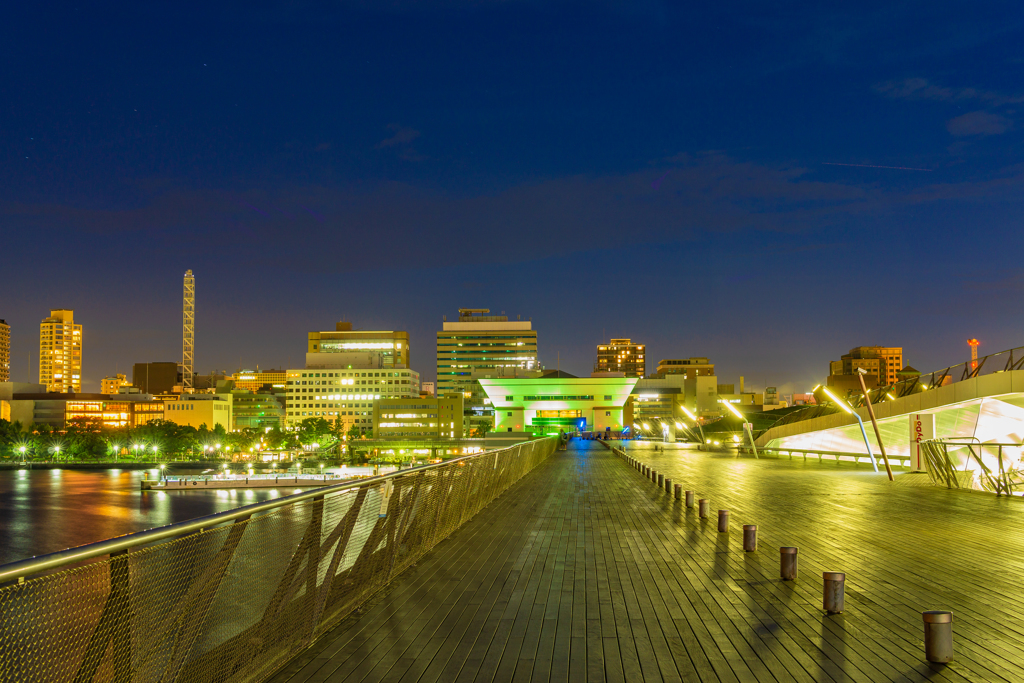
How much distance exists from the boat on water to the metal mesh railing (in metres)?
93.2

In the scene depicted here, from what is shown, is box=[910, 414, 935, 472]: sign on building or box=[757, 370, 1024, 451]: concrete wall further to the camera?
box=[910, 414, 935, 472]: sign on building

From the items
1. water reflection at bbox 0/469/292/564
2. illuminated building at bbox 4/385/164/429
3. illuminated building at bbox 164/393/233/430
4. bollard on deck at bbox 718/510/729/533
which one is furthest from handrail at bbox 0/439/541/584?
illuminated building at bbox 4/385/164/429

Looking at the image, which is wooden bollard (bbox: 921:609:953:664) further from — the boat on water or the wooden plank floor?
the boat on water

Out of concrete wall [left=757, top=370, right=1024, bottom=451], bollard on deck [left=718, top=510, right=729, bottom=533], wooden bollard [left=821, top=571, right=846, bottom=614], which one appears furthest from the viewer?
concrete wall [left=757, top=370, right=1024, bottom=451]

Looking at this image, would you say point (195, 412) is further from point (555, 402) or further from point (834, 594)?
point (834, 594)

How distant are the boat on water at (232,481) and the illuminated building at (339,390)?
81.3 metres

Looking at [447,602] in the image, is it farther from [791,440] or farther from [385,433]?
[385,433]

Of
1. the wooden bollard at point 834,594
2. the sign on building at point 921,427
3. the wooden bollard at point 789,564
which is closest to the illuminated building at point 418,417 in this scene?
the sign on building at point 921,427

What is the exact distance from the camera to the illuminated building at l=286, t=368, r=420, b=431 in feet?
612

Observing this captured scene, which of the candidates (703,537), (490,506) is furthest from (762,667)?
(490,506)

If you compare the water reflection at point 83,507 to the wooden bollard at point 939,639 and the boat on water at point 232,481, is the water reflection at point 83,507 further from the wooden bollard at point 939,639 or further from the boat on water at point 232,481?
the wooden bollard at point 939,639

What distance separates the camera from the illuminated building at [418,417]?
6078 inches

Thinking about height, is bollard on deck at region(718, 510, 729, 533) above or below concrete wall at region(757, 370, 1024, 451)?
below

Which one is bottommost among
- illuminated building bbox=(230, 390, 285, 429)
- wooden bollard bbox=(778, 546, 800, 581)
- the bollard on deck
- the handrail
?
illuminated building bbox=(230, 390, 285, 429)
